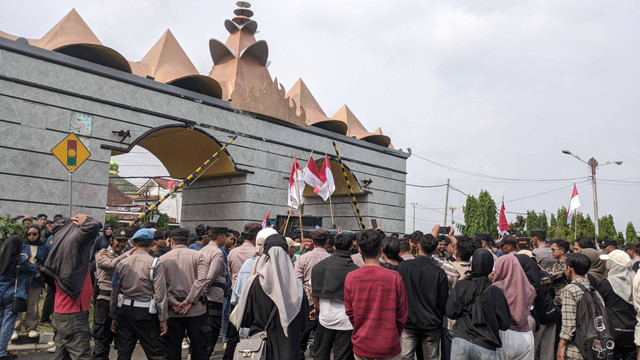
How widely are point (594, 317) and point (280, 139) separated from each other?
15030 mm

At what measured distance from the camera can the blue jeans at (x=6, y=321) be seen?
23.4 feet

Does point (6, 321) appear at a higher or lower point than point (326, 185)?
lower

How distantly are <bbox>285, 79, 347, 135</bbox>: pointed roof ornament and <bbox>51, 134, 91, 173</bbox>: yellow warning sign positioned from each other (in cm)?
1224

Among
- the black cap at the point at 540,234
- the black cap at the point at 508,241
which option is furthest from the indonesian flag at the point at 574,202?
the black cap at the point at 508,241

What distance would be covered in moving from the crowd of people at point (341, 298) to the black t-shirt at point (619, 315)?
0.01m

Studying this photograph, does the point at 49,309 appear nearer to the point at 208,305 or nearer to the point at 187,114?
the point at 208,305

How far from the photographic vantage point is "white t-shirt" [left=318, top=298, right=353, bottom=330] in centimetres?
538

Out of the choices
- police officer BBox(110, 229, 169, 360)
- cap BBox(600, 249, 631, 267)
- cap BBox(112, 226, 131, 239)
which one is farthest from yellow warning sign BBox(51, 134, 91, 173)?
cap BBox(600, 249, 631, 267)

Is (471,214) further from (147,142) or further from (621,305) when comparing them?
(621,305)

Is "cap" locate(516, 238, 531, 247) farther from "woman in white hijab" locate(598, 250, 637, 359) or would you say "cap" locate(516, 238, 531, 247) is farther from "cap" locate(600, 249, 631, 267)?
"woman in white hijab" locate(598, 250, 637, 359)

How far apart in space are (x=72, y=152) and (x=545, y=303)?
333 inches

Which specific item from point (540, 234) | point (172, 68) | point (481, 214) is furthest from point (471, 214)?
point (540, 234)

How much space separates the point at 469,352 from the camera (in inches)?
183

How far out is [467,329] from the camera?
15.5 feet
